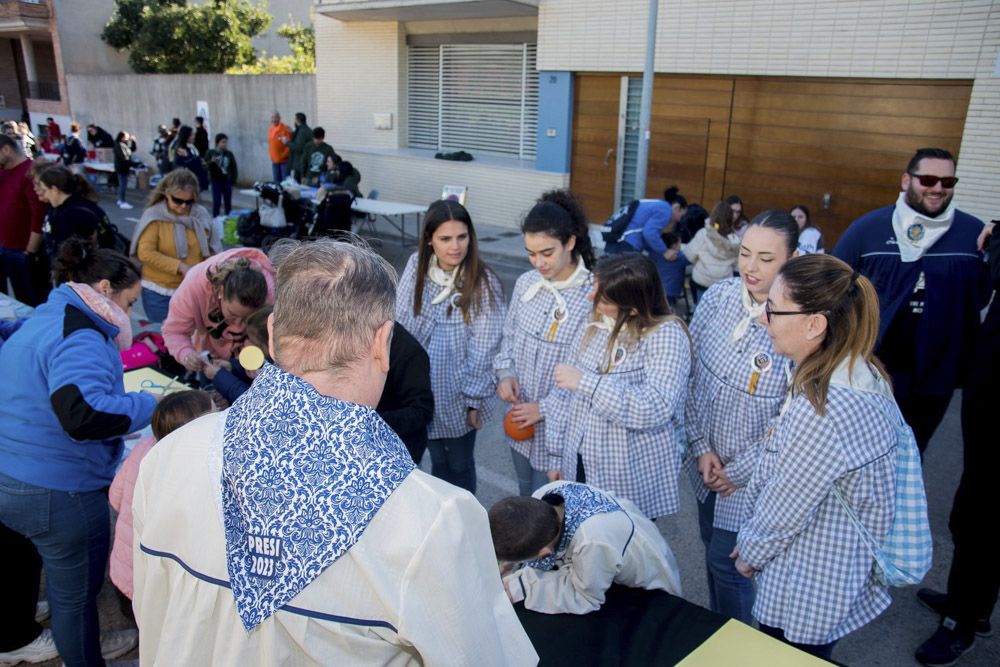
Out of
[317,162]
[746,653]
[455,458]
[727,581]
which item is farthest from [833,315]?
[317,162]

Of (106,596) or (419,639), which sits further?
(106,596)

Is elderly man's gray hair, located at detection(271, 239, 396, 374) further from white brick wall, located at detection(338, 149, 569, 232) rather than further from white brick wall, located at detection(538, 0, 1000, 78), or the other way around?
white brick wall, located at detection(338, 149, 569, 232)

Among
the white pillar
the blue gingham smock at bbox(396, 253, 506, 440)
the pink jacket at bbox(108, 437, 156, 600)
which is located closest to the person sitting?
the blue gingham smock at bbox(396, 253, 506, 440)

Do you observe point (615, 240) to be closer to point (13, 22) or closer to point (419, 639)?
point (419, 639)

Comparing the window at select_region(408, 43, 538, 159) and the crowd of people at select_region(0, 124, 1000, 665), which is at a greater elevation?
the window at select_region(408, 43, 538, 159)

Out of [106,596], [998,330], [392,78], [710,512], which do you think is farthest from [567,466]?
[392,78]

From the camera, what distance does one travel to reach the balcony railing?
26.6 metres

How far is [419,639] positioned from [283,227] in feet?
32.6

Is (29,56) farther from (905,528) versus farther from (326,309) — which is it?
(905,528)

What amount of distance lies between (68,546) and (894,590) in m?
3.72

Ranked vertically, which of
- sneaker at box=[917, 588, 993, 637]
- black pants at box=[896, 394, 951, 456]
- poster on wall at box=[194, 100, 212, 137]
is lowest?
sneaker at box=[917, 588, 993, 637]

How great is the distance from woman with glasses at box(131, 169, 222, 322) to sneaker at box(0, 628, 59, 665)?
2.62m

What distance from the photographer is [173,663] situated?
3.95 ft

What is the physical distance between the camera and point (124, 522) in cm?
260
